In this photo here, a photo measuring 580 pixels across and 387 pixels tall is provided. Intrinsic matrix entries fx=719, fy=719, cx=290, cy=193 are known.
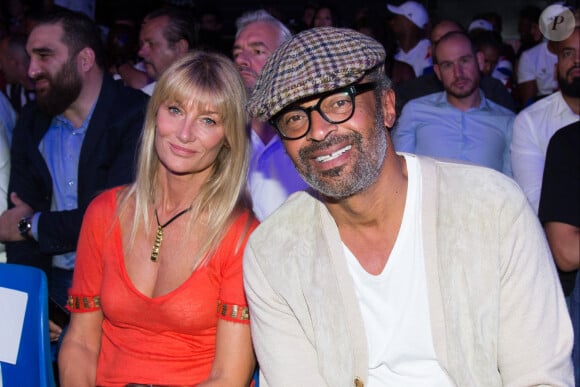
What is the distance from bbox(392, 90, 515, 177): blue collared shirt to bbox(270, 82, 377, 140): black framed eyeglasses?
8.38ft

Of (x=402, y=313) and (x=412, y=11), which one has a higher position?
(x=412, y=11)

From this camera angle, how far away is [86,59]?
3900 millimetres

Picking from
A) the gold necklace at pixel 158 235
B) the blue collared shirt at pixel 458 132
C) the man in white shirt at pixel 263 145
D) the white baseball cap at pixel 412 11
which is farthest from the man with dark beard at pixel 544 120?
the white baseball cap at pixel 412 11

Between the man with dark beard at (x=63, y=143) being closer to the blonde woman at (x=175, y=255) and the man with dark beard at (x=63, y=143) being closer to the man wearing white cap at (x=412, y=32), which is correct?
the blonde woman at (x=175, y=255)

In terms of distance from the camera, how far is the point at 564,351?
6.35 ft

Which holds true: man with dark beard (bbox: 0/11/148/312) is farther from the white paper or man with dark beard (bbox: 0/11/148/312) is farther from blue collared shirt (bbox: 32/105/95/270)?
the white paper

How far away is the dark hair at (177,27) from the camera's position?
477cm

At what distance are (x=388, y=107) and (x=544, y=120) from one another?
80.9 inches

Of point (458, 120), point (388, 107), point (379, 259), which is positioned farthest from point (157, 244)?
point (458, 120)

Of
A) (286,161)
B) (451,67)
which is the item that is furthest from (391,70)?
(286,161)

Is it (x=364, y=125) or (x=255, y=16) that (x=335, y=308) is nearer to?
(x=364, y=125)

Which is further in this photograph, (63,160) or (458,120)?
(458,120)

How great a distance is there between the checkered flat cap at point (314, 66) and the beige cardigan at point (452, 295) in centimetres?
39

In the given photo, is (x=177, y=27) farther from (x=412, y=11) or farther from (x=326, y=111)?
(x=326, y=111)
